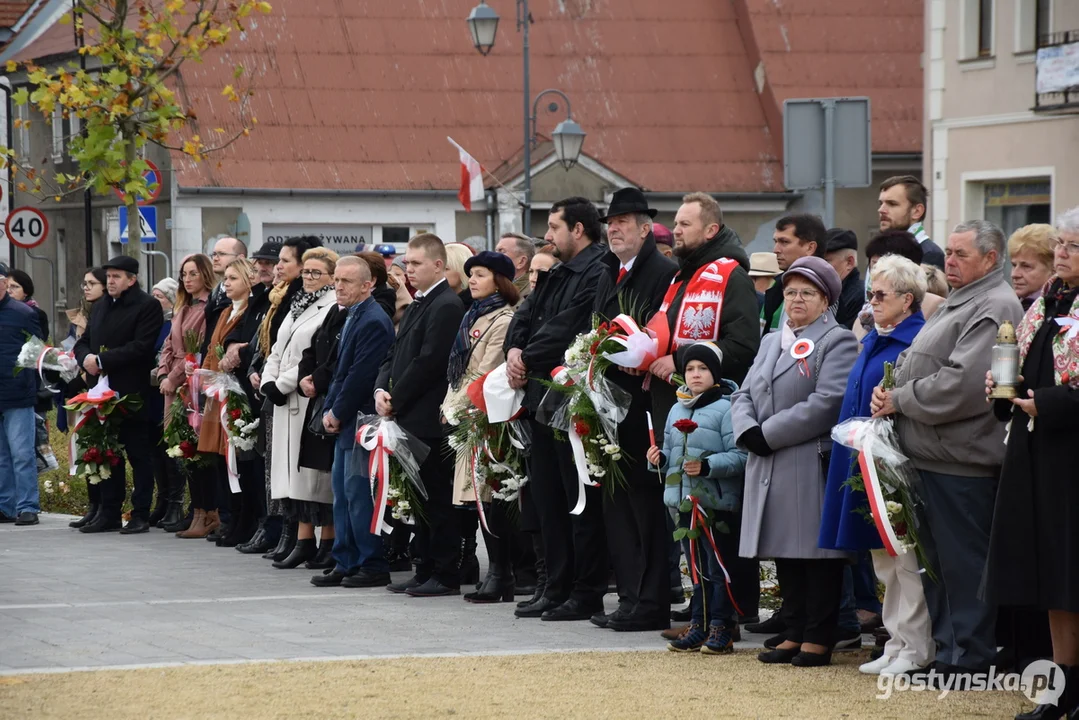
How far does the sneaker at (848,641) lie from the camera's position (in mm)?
8784

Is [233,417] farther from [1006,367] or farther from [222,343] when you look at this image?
[1006,367]

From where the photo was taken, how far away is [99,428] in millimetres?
14961

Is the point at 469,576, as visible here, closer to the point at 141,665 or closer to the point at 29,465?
the point at 141,665

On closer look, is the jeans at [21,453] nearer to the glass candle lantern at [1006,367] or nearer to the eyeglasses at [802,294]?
the eyeglasses at [802,294]

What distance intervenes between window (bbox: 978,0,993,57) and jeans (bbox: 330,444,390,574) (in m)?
21.2

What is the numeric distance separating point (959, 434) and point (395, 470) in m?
4.35

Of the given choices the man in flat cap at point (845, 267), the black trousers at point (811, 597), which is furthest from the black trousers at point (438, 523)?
the black trousers at point (811, 597)

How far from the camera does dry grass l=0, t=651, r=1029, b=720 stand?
7.24 metres

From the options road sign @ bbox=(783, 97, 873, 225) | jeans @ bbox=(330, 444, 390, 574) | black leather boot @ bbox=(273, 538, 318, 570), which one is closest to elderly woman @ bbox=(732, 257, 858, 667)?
road sign @ bbox=(783, 97, 873, 225)

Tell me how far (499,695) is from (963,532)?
86.8 inches

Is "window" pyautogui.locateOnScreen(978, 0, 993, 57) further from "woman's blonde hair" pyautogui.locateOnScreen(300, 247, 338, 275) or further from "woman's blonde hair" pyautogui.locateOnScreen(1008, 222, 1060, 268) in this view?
"woman's blonde hair" pyautogui.locateOnScreen(1008, 222, 1060, 268)

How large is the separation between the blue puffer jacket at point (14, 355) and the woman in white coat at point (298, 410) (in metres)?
3.92

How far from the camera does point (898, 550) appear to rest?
7957 mm

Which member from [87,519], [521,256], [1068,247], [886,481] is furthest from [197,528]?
[1068,247]
